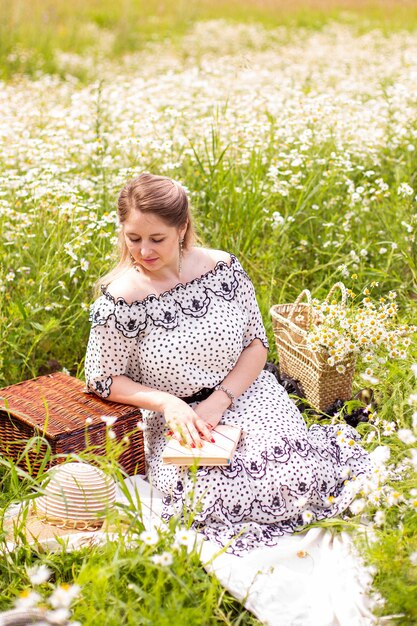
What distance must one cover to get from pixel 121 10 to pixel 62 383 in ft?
40.5

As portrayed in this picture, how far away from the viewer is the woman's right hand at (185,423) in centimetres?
331

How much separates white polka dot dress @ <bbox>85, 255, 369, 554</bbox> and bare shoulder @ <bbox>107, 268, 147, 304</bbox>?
30 millimetres

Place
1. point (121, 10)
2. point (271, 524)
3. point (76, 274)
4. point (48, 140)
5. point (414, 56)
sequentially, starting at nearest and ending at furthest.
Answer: point (271, 524), point (76, 274), point (48, 140), point (414, 56), point (121, 10)

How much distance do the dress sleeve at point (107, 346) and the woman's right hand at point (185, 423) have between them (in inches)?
11.0

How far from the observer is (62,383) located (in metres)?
3.89

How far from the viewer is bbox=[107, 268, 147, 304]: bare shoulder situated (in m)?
3.61

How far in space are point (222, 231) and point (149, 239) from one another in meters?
1.68

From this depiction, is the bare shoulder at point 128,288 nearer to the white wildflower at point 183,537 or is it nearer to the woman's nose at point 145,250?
the woman's nose at point 145,250

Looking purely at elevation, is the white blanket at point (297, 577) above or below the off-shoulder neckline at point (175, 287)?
below

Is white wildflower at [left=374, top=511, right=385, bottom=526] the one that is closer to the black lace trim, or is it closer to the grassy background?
the black lace trim

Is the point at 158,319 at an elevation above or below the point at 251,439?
above

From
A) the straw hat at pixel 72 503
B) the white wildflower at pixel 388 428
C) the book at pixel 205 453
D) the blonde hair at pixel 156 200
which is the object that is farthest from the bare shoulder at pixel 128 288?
the white wildflower at pixel 388 428

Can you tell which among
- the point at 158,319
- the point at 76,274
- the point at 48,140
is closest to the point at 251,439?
the point at 158,319

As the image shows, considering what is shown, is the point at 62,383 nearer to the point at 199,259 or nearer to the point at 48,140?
the point at 199,259
